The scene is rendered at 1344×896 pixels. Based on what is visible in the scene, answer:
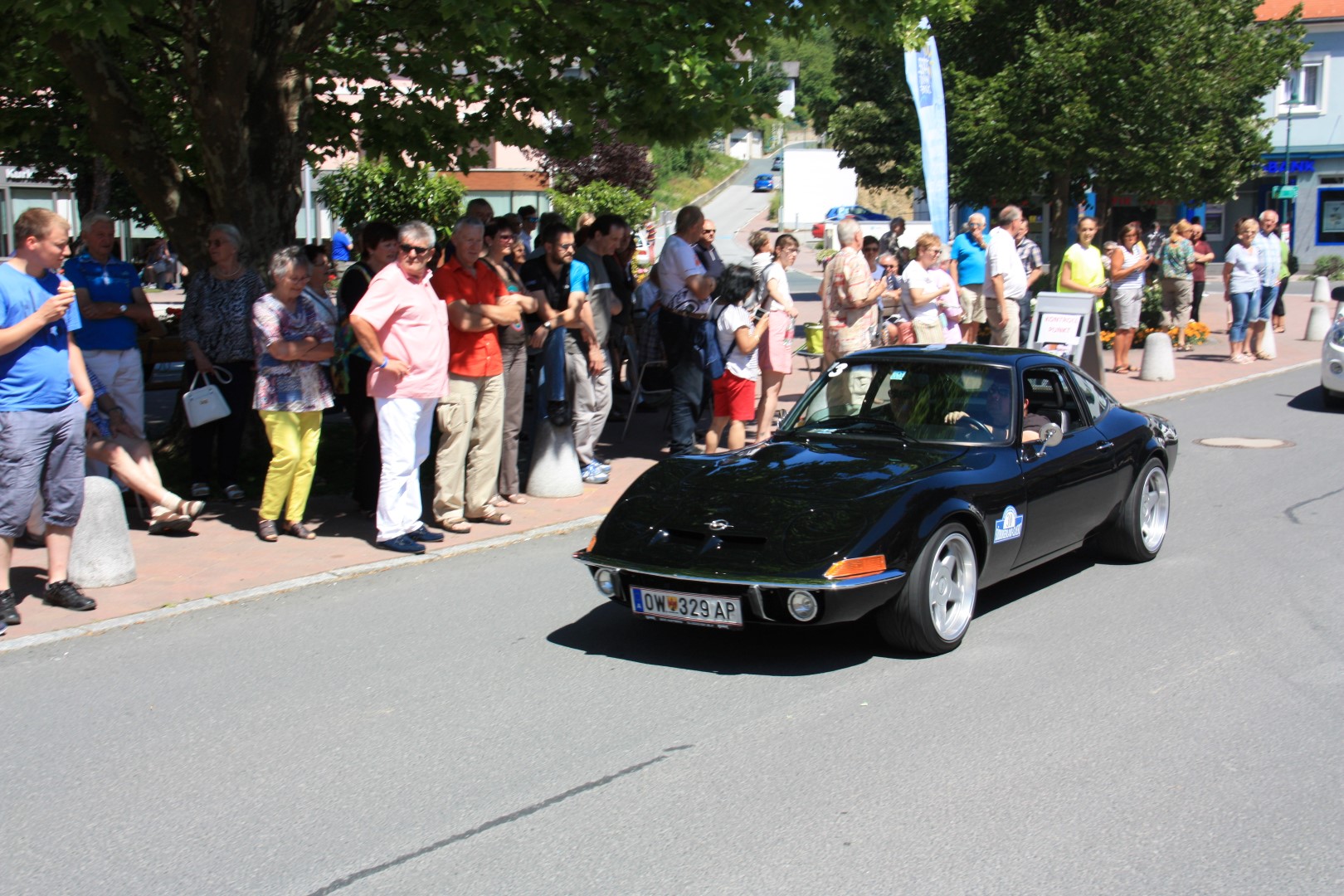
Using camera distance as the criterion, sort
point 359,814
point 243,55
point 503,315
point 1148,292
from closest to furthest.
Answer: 1. point 359,814
2. point 503,315
3. point 243,55
4. point 1148,292

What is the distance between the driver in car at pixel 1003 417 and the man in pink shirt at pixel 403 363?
3340 millimetres

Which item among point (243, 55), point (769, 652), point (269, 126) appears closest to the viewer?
point (769, 652)

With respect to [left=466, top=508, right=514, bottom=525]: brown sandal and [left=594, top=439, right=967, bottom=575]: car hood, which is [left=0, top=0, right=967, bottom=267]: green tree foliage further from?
[left=594, top=439, right=967, bottom=575]: car hood

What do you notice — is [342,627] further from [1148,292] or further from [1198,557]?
[1148,292]

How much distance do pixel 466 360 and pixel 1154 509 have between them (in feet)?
15.0

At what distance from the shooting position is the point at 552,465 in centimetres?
1020

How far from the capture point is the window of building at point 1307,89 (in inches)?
1943

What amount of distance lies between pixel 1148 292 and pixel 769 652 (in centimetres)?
1838

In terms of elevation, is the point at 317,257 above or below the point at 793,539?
above

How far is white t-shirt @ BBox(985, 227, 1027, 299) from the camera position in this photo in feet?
43.5

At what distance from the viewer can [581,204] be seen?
122 feet

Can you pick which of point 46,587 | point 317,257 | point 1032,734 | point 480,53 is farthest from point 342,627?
point 480,53

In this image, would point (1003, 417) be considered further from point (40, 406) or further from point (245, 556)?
point (40, 406)

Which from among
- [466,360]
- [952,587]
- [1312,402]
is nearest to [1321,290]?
[1312,402]
